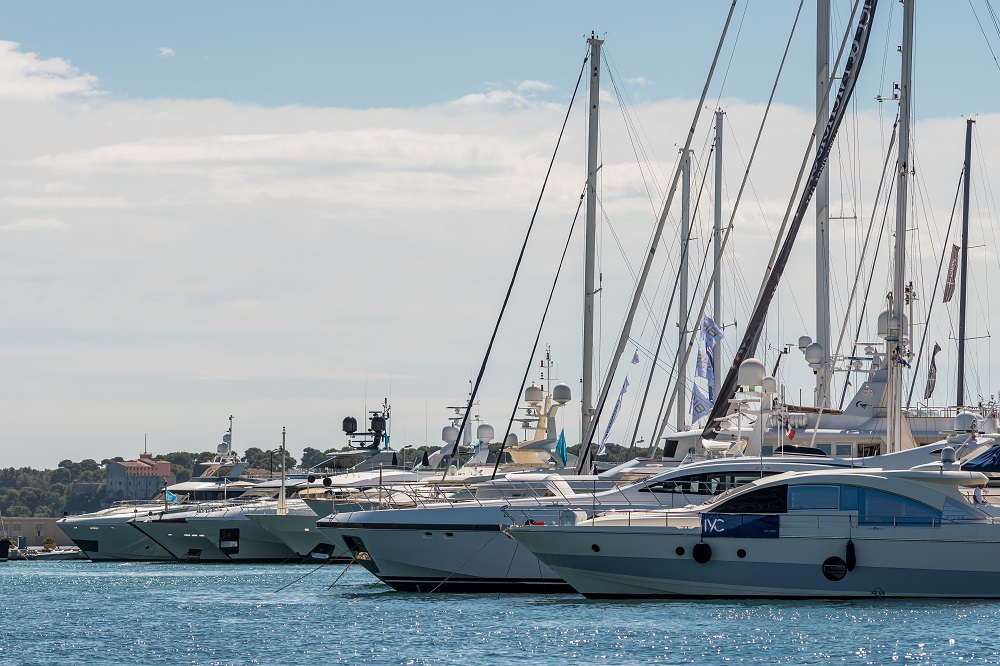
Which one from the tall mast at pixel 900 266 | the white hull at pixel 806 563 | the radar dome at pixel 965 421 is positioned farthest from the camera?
the radar dome at pixel 965 421

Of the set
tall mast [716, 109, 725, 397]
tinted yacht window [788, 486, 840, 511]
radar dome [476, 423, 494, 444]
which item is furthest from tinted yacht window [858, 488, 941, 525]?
radar dome [476, 423, 494, 444]

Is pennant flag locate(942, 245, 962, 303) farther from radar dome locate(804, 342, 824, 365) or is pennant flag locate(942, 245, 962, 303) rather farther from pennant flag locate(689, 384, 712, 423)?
radar dome locate(804, 342, 824, 365)

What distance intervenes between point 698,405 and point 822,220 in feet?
34.0

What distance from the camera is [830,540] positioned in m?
29.2

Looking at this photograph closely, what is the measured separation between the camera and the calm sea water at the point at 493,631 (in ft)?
80.8

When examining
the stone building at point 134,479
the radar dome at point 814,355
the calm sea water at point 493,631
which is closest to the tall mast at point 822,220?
the radar dome at point 814,355

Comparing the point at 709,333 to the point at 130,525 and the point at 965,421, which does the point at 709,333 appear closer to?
the point at 965,421

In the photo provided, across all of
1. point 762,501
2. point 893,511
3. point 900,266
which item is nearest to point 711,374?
point 900,266

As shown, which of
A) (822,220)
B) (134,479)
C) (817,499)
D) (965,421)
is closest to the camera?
(817,499)

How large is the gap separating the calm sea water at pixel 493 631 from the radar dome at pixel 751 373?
29.1ft

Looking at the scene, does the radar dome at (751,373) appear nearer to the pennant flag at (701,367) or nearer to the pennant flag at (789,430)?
the pennant flag at (789,430)

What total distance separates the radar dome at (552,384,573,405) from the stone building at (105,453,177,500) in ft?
273

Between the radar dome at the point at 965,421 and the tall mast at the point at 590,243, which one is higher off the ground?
the tall mast at the point at 590,243

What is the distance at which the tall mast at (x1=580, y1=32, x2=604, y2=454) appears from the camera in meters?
43.6
